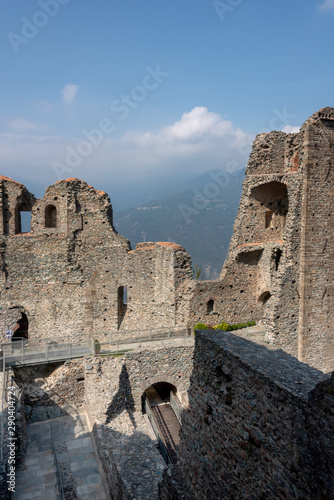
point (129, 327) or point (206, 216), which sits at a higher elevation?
point (206, 216)

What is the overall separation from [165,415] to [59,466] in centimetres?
509

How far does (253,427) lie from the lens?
5043 millimetres

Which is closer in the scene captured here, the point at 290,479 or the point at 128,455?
the point at 290,479

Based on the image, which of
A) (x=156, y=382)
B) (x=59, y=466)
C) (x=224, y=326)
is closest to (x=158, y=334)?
(x=156, y=382)

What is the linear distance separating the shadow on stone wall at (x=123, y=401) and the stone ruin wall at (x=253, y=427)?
7.16 metres

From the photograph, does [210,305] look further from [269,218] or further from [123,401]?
[123,401]

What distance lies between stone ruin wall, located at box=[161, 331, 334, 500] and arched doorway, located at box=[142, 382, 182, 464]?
6502 millimetres

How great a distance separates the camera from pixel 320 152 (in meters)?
15.6

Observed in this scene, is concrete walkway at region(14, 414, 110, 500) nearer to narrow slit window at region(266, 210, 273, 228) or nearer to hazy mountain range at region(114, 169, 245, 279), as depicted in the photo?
narrow slit window at region(266, 210, 273, 228)

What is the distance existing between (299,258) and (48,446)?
1270 cm

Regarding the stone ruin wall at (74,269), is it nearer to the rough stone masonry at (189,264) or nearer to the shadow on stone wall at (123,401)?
the rough stone masonry at (189,264)

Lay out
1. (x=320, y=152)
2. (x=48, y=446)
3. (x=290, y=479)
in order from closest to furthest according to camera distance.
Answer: (x=290, y=479) < (x=48, y=446) < (x=320, y=152)

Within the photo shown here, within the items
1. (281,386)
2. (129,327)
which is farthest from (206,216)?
(281,386)

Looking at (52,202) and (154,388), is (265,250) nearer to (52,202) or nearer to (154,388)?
(154,388)
